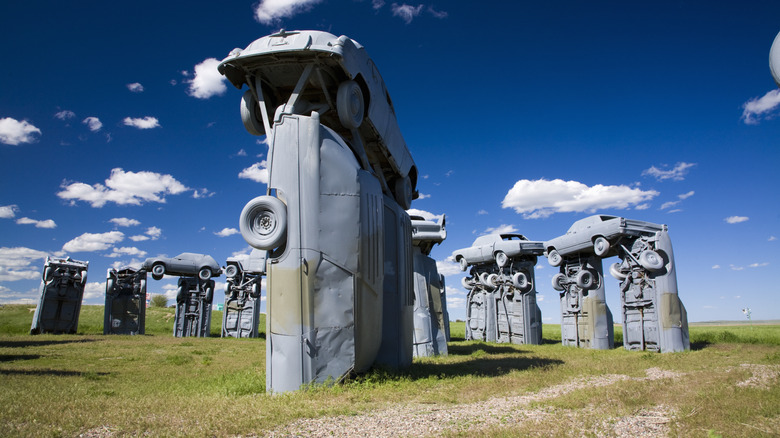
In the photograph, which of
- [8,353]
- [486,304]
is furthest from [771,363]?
[8,353]

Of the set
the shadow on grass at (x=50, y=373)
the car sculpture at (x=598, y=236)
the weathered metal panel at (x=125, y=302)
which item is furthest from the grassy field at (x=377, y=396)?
the weathered metal panel at (x=125, y=302)

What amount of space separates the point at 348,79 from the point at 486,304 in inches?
819

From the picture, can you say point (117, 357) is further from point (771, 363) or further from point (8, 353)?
point (771, 363)

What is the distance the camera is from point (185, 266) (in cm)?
3012

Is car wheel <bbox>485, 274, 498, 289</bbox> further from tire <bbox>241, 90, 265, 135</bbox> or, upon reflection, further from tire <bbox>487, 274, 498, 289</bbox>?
tire <bbox>241, 90, 265, 135</bbox>

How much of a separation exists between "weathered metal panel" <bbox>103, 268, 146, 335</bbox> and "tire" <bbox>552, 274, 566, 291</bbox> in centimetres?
2513

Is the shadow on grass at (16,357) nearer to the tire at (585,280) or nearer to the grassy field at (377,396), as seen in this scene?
the grassy field at (377,396)

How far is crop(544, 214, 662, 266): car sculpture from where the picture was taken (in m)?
18.4

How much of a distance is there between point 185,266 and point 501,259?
785 inches

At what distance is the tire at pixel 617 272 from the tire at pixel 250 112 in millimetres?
15664

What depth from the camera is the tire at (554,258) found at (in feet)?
75.0

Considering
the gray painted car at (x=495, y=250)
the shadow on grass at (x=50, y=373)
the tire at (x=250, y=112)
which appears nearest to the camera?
the tire at (x=250, y=112)

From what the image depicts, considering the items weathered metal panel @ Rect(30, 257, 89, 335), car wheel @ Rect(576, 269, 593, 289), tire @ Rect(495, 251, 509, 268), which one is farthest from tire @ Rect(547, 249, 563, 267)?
weathered metal panel @ Rect(30, 257, 89, 335)

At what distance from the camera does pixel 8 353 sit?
15.4 meters
